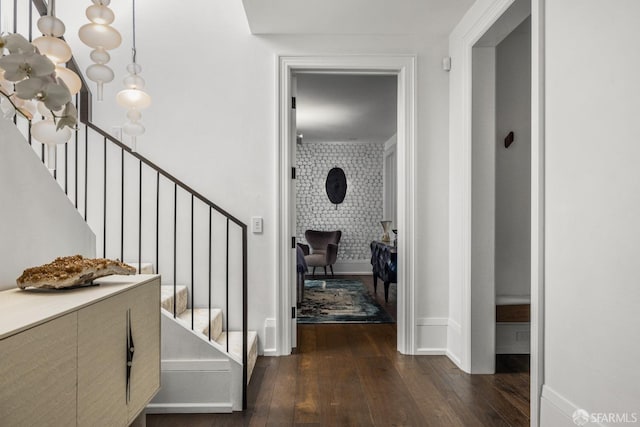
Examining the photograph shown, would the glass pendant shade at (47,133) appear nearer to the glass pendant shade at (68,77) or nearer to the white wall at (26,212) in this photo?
the glass pendant shade at (68,77)

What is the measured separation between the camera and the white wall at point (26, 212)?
1.67 meters

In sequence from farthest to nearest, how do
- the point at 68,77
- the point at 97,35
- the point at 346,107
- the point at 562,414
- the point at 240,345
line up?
the point at 346,107, the point at 240,345, the point at 562,414, the point at 97,35, the point at 68,77

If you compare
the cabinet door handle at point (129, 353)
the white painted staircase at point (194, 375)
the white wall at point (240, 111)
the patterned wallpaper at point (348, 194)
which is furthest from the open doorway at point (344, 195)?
the cabinet door handle at point (129, 353)

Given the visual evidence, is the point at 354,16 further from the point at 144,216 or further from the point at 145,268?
the point at 145,268

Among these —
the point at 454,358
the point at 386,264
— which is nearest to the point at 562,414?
the point at 454,358

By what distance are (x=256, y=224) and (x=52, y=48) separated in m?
2.25

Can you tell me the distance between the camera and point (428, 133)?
355cm

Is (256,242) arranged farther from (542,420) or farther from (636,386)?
(636,386)

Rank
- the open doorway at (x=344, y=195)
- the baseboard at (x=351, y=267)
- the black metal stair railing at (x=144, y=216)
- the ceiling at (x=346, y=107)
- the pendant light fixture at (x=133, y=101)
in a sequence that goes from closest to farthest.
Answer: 1. the pendant light fixture at (x=133, y=101)
2. the black metal stair railing at (x=144, y=216)
3. the ceiling at (x=346, y=107)
4. the open doorway at (x=344, y=195)
5. the baseboard at (x=351, y=267)

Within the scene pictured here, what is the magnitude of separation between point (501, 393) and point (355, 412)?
973 mm

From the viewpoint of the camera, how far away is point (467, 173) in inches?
125

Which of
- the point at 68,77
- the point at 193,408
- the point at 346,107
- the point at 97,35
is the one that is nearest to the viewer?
the point at 68,77

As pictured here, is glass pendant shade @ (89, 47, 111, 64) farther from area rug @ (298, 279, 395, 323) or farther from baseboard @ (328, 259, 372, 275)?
baseboard @ (328, 259, 372, 275)

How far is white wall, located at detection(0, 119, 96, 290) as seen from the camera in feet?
5.49
